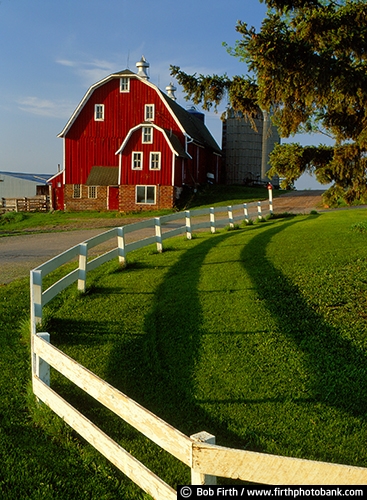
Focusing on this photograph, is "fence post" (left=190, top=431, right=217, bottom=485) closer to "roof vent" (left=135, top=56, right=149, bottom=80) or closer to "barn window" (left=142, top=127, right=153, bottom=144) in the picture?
"barn window" (left=142, top=127, right=153, bottom=144)

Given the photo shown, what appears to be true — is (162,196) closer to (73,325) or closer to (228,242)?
(228,242)

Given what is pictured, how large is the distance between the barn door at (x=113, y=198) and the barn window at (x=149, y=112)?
5.63 metres

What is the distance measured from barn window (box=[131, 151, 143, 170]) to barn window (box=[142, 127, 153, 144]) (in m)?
0.98

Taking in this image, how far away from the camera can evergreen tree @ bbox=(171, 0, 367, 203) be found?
34.4 feet

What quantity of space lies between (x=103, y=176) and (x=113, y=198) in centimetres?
180

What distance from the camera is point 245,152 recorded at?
174ft

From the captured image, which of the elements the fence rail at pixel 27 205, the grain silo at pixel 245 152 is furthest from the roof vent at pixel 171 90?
the fence rail at pixel 27 205

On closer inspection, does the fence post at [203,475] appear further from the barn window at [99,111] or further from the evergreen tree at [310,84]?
the barn window at [99,111]

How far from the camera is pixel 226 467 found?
317 cm

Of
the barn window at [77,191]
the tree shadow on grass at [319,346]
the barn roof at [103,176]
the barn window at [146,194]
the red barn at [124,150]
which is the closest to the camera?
the tree shadow on grass at [319,346]

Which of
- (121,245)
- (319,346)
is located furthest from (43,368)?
(121,245)

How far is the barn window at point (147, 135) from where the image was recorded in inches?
1471

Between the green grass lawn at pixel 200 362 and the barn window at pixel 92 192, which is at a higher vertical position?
the barn window at pixel 92 192

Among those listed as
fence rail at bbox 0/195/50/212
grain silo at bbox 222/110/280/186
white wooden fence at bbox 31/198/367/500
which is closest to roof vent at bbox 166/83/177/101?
grain silo at bbox 222/110/280/186
